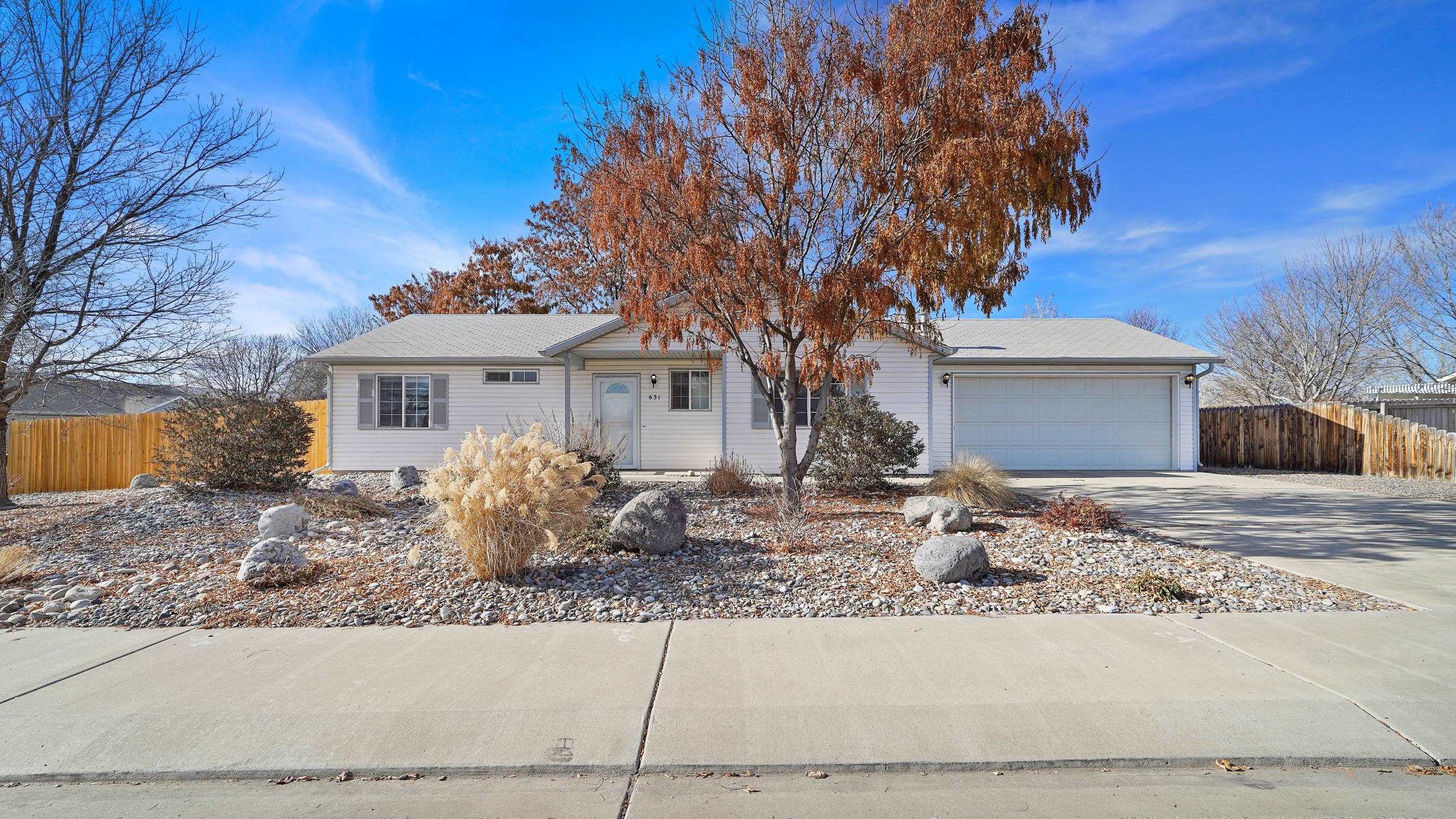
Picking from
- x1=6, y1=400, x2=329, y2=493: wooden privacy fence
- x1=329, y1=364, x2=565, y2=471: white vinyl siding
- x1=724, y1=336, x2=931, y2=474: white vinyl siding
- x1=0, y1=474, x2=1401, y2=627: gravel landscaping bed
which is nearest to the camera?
x1=0, y1=474, x2=1401, y2=627: gravel landscaping bed

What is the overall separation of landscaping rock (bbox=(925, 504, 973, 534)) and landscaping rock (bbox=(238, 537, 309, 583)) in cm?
608

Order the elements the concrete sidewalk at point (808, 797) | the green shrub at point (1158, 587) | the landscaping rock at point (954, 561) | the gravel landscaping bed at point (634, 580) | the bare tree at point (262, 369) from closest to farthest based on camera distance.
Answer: the concrete sidewalk at point (808, 797), the gravel landscaping bed at point (634, 580), the green shrub at point (1158, 587), the landscaping rock at point (954, 561), the bare tree at point (262, 369)

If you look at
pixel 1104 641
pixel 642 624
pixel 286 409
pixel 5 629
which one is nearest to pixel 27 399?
pixel 286 409

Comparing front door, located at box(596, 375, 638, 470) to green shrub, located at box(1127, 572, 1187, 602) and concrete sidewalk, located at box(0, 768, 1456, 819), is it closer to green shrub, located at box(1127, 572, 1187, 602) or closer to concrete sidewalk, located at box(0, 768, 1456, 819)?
green shrub, located at box(1127, 572, 1187, 602)

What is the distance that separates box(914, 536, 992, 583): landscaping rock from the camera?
5688 mm

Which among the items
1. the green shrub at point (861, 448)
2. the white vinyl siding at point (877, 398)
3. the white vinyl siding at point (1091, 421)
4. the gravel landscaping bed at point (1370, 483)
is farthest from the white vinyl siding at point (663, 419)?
the gravel landscaping bed at point (1370, 483)

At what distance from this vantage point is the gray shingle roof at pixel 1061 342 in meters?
15.1

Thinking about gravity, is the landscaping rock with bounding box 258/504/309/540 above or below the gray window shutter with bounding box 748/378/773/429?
below

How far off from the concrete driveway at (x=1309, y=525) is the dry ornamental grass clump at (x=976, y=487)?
156 centimetres

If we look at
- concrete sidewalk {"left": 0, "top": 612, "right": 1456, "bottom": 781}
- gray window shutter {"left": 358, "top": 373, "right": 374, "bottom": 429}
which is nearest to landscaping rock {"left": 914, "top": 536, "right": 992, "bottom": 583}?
concrete sidewalk {"left": 0, "top": 612, "right": 1456, "bottom": 781}

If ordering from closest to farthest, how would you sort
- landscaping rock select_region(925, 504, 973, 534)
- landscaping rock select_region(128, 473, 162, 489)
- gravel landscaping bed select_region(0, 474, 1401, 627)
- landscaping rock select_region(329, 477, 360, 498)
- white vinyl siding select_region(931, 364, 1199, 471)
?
gravel landscaping bed select_region(0, 474, 1401, 627) → landscaping rock select_region(925, 504, 973, 534) → landscaping rock select_region(329, 477, 360, 498) → landscaping rock select_region(128, 473, 162, 489) → white vinyl siding select_region(931, 364, 1199, 471)

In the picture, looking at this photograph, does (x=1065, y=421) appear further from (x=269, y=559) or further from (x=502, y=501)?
(x=269, y=559)

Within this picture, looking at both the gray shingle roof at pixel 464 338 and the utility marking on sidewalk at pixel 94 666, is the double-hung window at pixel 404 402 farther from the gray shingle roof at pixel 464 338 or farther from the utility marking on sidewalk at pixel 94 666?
the utility marking on sidewalk at pixel 94 666

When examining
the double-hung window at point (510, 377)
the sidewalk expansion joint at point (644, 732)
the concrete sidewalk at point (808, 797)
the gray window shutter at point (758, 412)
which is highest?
the double-hung window at point (510, 377)
